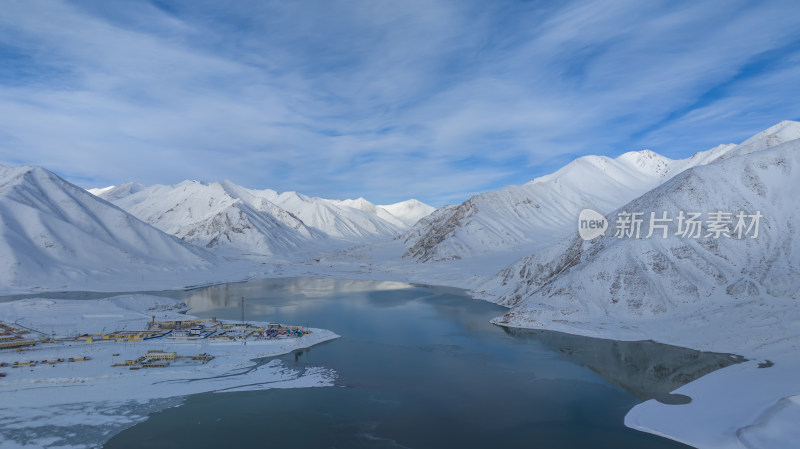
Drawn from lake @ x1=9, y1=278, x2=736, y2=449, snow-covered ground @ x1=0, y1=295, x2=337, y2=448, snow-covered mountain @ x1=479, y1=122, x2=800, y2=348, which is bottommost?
lake @ x1=9, y1=278, x2=736, y2=449

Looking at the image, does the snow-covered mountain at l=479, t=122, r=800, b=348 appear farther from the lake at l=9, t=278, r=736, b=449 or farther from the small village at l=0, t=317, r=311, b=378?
the small village at l=0, t=317, r=311, b=378

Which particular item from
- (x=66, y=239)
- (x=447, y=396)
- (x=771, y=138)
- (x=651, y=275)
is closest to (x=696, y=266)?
(x=651, y=275)

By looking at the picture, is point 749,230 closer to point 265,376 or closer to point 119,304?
point 265,376

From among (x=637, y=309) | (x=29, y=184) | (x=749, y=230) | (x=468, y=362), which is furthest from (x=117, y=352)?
(x=29, y=184)

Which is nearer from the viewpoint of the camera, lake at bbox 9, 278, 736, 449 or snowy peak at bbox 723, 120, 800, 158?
lake at bbox 9, 278, 736, 449

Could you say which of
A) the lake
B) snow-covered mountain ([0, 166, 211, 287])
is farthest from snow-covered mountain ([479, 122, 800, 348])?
snow-covered mountain ([0, 166, 211, 287])

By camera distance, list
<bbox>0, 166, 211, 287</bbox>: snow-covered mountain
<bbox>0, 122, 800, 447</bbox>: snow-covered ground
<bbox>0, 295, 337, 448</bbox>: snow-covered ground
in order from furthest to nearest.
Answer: <bbox>0, 166, 211, 287</bbox>: snow-covered mountain
<bbox>0, 122, 800, 447</bbox>: snow-covered ground
<bbox>0, 295, 337, 448</bbox>: snow-covered ground

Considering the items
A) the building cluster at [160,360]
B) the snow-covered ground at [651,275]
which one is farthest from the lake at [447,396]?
the building cluster at [160,360]
